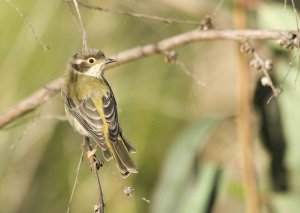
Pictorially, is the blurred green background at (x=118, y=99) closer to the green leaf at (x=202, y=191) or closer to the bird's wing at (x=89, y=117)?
the green leaf at (x=202, y=191)

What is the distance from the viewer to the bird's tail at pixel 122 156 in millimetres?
4770

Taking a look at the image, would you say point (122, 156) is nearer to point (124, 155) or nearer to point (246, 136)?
point (124, 155)

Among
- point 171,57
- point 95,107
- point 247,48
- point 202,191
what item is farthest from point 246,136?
point 247,48

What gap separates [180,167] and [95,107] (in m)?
0.87

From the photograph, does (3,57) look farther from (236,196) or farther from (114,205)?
(236,196)

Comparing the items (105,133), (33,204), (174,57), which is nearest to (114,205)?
(33,204)

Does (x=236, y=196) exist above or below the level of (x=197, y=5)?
below

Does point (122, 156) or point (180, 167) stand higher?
point (180, 167)

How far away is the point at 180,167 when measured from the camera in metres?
5.96

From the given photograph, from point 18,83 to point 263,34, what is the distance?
9.20 feet

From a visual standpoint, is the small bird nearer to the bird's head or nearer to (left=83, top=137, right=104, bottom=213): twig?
the bird's head

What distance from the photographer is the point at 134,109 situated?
687 centimetres

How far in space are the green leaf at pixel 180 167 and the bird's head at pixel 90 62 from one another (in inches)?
31.2

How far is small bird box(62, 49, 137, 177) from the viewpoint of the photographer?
194 inches
